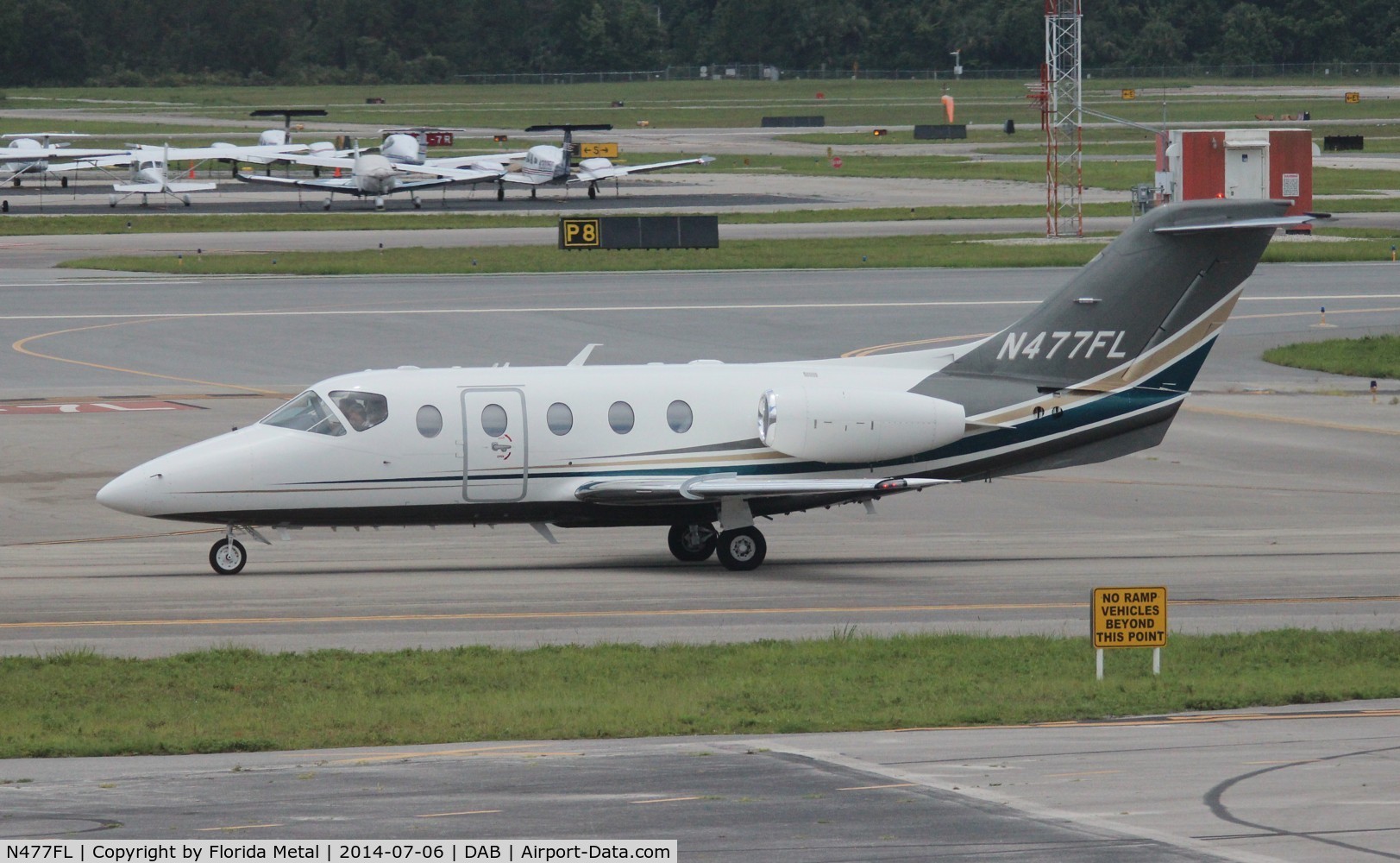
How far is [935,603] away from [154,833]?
1357cm

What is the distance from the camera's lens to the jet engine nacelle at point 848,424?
2556cm

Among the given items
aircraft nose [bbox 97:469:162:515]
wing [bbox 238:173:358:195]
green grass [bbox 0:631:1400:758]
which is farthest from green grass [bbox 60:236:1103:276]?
green grass [bbox 0:631:1400:758]

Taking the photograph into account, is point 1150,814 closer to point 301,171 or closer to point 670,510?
point 670,510

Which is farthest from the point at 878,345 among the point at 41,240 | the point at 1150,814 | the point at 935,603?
the point at 41,240

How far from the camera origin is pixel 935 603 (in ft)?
77.4

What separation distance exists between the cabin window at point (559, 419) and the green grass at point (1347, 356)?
2820 centimetres

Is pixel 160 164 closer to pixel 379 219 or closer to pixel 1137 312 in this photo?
pixel 379 219

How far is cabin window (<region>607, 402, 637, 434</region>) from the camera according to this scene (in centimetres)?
2583

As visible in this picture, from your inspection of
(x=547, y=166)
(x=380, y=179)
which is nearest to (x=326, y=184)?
(x=380, y=179)

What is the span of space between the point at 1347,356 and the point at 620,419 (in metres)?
29.0

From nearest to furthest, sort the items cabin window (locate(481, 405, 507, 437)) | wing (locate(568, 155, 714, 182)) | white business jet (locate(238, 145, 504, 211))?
cabin window (locate(481, 405, 507, 437))
white business jet (locate(238, 145, 504, 211))
wing (locate(568, 155, 714, 182))

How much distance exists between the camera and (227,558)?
25797 millimetres

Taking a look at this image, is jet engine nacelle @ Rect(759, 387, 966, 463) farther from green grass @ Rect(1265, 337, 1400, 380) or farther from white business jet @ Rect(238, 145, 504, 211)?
white business jet @ Rect(238, 145, 504, 211)

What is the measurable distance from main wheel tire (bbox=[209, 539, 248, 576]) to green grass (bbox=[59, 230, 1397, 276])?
42.6 metres
